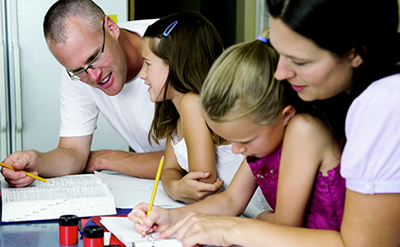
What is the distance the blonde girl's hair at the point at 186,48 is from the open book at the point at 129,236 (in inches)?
15.9

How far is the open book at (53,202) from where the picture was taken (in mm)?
1059

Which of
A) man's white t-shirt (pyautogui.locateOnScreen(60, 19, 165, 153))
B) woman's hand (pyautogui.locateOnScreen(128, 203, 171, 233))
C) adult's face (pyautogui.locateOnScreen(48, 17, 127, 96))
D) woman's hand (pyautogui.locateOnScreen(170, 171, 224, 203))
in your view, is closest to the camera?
woman's hand (pyautogui.locateOnScreen(128, 203, 171, 233))

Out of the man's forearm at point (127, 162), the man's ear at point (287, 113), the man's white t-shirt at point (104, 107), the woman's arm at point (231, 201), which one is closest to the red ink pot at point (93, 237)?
the woman's arm at point (231, 201)

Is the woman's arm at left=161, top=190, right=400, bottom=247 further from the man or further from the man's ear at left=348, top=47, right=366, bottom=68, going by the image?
the man

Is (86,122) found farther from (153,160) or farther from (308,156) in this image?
(308,156)

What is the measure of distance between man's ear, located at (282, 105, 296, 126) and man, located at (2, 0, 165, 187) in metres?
0.67

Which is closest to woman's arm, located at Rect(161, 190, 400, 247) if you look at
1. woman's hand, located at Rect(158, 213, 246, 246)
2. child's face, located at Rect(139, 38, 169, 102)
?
woman's hand, located at Rect(158, 213, 246, 246)

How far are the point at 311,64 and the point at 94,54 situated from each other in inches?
36.7

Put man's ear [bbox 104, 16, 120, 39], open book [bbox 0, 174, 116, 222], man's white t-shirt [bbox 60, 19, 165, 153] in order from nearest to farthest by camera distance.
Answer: open book [bbox 0, 174, 116, 222] < man's ear [bbox 104, 16, 120, 39] < man's white t-shirt [bbox 60, 19, 165, 153]

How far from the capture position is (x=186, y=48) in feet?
4.35

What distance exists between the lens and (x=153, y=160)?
5.12ft

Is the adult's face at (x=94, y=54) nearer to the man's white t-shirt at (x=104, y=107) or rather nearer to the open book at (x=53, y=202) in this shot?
the man's white t-shirt at (x=104, y=107)

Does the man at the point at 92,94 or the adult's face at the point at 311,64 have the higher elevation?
the adult's face at the point at 311,64

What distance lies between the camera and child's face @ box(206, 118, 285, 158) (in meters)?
0.92
